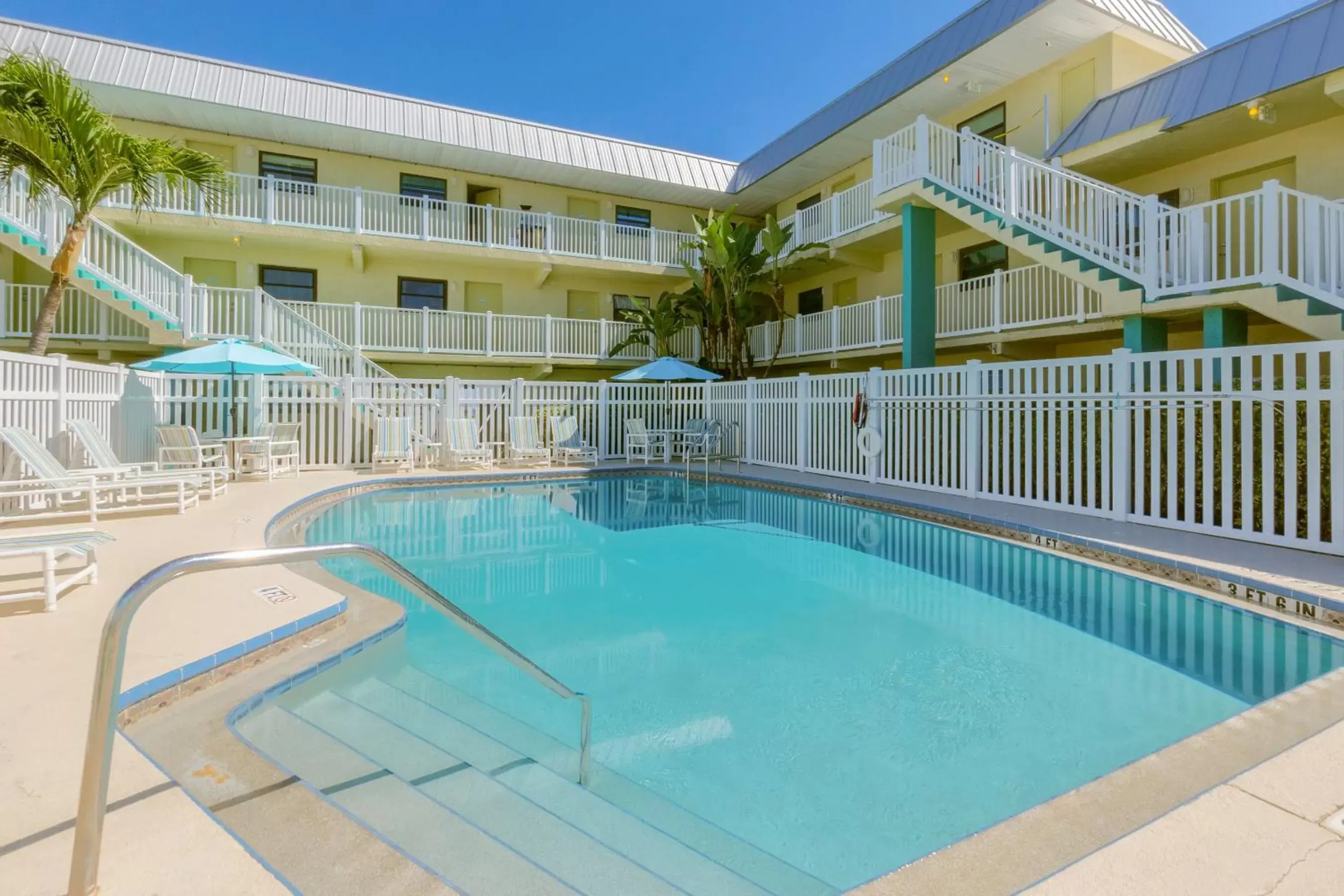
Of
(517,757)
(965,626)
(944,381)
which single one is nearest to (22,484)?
(517,757)

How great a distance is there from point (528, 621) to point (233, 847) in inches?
115

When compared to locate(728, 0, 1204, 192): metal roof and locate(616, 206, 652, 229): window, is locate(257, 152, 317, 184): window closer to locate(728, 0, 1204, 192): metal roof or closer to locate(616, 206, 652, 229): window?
locate(616, 206, 652, 229): window

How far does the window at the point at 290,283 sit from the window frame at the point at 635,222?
8407mm

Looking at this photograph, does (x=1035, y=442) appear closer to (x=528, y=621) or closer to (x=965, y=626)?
(x=965, y=626)

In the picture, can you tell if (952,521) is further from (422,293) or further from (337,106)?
(337,106)

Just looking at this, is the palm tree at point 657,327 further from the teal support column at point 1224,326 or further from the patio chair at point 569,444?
the teal support column at point 1224,326

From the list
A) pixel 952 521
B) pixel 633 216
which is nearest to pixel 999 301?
pixel 952 521

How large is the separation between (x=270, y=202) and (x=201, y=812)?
16.2m

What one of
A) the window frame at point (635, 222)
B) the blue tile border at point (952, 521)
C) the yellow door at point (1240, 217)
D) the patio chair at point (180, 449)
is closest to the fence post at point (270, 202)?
the patio chair at point (180, 449)

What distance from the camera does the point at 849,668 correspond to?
12.9ft

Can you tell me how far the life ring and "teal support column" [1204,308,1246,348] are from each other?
14.3 ft

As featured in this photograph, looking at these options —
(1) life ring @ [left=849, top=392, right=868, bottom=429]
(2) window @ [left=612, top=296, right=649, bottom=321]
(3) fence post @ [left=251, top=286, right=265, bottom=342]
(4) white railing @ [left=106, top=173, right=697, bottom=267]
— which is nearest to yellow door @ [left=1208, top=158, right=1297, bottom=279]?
(1) life ring @ [left=849, top=392, right=868, bottom=429]

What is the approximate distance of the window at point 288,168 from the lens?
1644 centimetres

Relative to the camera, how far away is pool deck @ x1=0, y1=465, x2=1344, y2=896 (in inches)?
67.7
